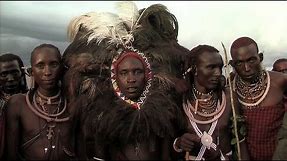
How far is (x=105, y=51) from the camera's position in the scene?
4699mm

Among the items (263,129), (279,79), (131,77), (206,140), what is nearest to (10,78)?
(131,77)

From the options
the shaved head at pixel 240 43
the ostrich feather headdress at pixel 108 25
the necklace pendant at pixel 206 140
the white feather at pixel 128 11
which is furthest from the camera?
the white feather at pixel 128 11

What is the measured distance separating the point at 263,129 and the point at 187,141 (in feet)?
3.01

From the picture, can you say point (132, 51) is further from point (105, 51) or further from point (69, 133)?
point (69, 133)

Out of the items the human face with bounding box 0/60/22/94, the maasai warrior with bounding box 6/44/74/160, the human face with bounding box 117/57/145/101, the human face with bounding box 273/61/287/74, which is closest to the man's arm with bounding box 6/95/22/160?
the maasai warrior with bounding box 6/44/74/160

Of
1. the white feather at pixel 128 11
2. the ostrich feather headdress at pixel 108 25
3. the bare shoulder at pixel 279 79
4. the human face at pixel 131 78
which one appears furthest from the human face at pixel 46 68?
the bare shoulder at pixel 279 79

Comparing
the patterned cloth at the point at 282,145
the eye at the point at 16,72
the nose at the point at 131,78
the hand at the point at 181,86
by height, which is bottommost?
the patterned cloth at the point at 282,145

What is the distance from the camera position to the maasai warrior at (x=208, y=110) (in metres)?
4.39

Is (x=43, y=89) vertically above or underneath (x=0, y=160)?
above

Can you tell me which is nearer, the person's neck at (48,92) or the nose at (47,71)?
the nose at (47,71)

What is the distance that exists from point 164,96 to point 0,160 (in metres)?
1.73

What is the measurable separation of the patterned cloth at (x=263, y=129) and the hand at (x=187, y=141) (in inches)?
27.7

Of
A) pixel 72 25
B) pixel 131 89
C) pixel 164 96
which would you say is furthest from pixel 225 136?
pixel 72 25

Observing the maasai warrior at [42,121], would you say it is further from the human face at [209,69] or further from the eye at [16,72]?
the human face at [209,69]
